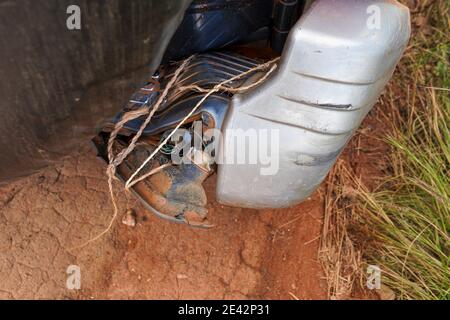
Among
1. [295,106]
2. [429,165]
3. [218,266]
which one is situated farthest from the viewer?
[429,165]

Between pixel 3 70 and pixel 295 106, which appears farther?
pixel 295 106

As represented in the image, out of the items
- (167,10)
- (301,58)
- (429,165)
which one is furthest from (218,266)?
(167,10)

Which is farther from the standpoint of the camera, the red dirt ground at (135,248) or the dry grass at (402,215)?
the dry grass at (402,215)

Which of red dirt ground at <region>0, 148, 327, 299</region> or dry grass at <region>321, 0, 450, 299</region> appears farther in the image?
dry grass at <region>321, 0, 450, 299</region>

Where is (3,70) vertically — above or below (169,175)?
above

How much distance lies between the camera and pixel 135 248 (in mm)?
1827

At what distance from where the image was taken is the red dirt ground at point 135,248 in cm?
175

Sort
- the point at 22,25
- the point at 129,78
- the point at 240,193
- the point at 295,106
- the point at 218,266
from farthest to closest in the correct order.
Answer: the point at 218,266 → the point at 240,193 → the point at 295,106 → the point at 129,78 → the point at 22,25

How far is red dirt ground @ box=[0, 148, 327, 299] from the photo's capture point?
175 centimetres

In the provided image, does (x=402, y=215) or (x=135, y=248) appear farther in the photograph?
(x=402, y=215)

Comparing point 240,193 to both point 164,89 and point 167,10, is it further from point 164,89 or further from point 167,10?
point 167,10

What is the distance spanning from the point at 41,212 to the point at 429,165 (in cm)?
137

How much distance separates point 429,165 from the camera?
2.02 m

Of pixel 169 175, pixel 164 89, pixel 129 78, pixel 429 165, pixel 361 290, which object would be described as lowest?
pixel 361 290
